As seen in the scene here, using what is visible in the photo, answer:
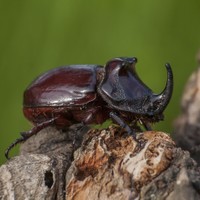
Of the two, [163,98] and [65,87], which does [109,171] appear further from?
[65,87]

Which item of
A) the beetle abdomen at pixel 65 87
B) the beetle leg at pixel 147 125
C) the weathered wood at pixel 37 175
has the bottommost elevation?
the beetle leg at pixel 147 125

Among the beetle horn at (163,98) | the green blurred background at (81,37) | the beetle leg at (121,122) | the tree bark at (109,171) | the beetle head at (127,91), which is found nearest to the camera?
the tree bark at (109,171)

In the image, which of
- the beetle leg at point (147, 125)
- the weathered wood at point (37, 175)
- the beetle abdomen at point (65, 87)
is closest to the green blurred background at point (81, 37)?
the beetle abdomen at point (65, 87)

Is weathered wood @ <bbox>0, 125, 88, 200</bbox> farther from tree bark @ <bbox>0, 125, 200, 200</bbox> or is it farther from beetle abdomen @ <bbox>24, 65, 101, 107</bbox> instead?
beetle abdomen @ <bbox>24, 65, 101, 107</bbox>

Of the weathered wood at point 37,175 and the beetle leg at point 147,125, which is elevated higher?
the weathered wood at point 37,175

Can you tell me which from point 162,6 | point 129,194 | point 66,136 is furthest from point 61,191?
point 162,6

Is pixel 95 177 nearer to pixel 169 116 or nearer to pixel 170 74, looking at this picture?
pixel 170 74

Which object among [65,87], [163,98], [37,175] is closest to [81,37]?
[65,87]

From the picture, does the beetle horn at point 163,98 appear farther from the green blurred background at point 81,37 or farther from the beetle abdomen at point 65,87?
the green blurred background at point 81,37

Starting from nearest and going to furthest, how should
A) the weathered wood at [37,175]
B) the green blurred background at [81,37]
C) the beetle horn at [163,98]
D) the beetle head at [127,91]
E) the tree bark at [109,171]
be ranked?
the tree bark at [109,171], the weathered wood at [37,175], the beetle horn at [163,98], the beetle head at [127,91], the green blurred background at [81,37]
